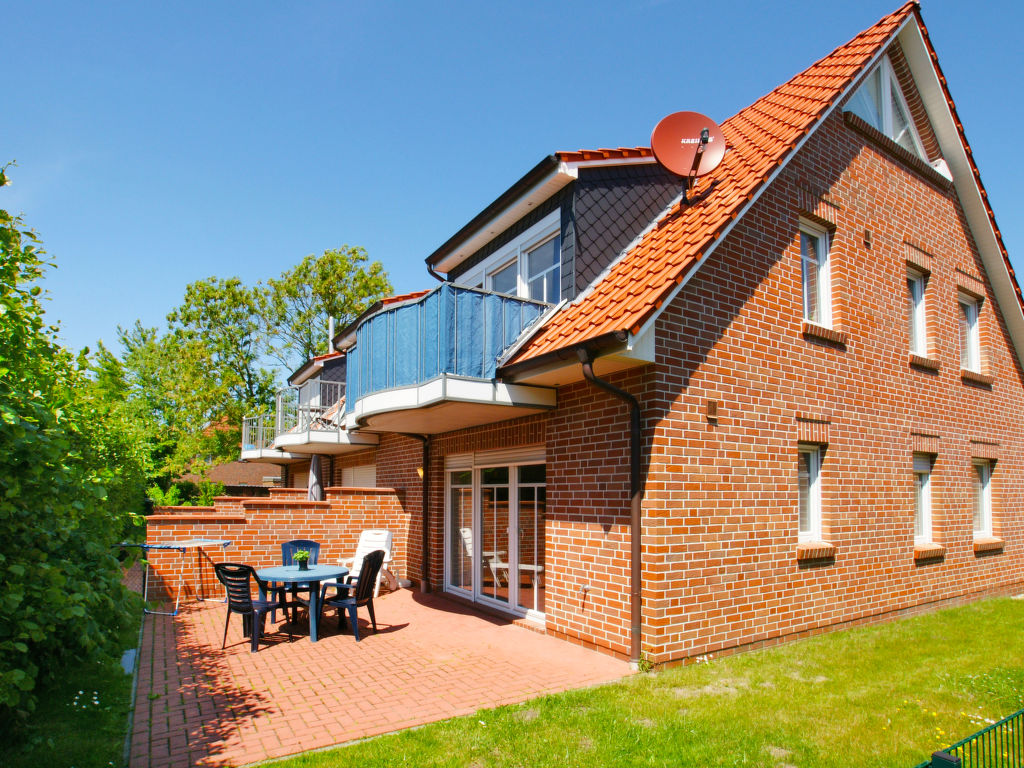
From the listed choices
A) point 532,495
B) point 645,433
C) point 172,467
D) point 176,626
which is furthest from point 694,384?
point 172,467

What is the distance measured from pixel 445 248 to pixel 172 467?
21052 millimetres

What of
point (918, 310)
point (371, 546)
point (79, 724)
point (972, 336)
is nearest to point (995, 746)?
point (79, 724)

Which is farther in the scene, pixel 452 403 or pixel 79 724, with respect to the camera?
pixel 452 403

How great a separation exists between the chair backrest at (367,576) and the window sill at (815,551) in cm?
532

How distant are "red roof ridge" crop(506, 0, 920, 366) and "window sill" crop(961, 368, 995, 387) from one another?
5.55 metres

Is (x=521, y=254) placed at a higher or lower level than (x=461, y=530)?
higher

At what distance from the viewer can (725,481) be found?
7531mm

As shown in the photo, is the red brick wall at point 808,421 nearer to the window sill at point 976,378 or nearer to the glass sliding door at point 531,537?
the window sill at point 976,378

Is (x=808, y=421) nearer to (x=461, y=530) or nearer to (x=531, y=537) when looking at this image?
(x=531, y=537)

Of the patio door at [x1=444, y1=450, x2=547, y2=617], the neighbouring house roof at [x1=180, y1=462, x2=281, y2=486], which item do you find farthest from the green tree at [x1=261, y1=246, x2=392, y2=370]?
the patio door at [x1=444, y1=450, x2=547, y2=617]

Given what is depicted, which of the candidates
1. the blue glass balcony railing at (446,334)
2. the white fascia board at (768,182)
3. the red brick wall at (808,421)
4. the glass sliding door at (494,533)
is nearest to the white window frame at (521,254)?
the blue glass balcony railing at (446,334)

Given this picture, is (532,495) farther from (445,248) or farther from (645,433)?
(445,248)

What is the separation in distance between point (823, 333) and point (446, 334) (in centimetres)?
502

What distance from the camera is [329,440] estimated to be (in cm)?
1480
